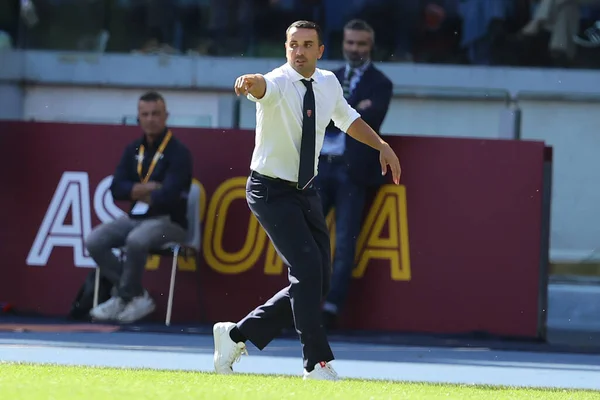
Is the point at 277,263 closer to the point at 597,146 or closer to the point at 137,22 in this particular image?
the point at 597,146

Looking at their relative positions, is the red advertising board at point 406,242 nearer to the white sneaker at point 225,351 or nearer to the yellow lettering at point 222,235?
the yellow lettering at point 222,235

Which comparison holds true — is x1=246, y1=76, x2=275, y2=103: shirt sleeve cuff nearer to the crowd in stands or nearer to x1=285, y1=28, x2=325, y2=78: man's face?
x1=285, y1=28, x2=325, y2=78: man's face

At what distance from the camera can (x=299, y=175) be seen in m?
7.92

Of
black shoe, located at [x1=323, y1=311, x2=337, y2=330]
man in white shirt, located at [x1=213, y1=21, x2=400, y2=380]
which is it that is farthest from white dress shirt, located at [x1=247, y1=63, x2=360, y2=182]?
black shoe, located at [x1=323, y1=311, x2=337, y2=330]

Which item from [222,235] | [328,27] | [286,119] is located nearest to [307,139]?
[286,119]

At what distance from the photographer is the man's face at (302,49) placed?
779 centimetres

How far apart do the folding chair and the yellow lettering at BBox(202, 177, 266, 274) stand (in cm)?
11

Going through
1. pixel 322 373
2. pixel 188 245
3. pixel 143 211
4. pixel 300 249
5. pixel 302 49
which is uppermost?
pixel 302 49

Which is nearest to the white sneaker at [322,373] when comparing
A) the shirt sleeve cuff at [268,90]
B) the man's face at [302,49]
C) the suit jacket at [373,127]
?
the shirt sleeve cuff at [268,90]

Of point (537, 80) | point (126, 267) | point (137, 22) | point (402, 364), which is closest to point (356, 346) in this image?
point (402, 364)

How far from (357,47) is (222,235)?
6.54ft

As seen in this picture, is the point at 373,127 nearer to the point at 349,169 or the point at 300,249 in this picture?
the point at 349,169

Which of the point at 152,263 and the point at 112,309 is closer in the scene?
the point at 112,309

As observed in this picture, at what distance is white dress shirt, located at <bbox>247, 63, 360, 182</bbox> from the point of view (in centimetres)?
781
